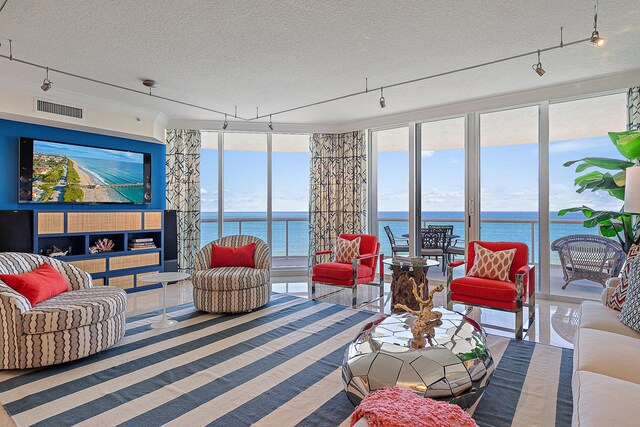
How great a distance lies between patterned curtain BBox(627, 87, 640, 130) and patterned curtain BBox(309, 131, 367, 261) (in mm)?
3719

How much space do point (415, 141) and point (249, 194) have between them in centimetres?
347

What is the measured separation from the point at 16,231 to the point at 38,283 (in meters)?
2.01

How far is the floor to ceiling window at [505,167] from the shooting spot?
507 centimetres

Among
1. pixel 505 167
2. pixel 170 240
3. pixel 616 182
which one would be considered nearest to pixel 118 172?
pixel 170 240

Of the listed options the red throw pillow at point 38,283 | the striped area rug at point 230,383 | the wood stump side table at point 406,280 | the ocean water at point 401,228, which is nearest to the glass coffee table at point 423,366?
the striped area rug at point 230,383

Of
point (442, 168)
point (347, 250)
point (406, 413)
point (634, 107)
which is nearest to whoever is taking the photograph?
point (406, 413)

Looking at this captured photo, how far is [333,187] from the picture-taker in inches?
257

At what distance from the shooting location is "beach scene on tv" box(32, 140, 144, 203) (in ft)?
15.3

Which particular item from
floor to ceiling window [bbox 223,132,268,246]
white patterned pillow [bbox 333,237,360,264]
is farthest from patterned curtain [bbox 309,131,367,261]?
white patterned pillow [bbox 333,237,360,264]

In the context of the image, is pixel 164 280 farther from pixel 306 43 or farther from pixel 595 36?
pixel 595 36

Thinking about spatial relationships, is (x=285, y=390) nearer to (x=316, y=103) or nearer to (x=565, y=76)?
(x=316, y=103)

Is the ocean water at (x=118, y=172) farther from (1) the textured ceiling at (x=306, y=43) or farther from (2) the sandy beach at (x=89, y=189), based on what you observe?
(1) the textured ceiling at (x=306, y=43)

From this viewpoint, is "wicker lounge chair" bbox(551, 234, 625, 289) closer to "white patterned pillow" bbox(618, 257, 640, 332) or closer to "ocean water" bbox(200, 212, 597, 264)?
"ocean water" bbox(200, 212, 597, 264)

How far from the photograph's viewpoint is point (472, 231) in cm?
527
